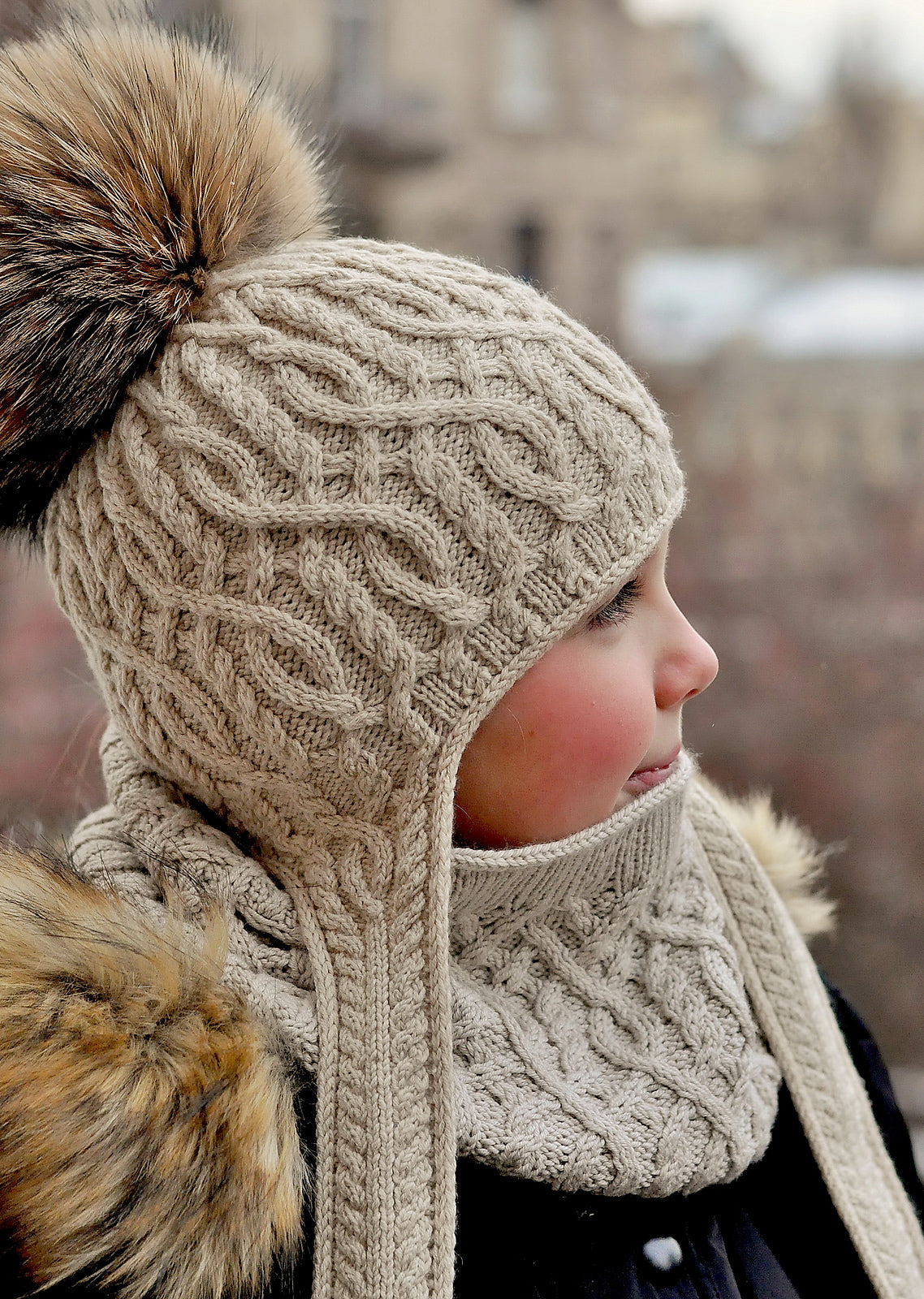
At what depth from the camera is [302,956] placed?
1.00 meters

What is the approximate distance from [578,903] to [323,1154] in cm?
32

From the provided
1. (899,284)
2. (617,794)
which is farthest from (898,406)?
(617,794)

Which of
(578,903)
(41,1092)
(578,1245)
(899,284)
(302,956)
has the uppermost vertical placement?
(41,1092)

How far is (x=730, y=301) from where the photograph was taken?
9.77 m

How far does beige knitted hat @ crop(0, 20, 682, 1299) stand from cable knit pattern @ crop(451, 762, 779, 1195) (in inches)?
2.6

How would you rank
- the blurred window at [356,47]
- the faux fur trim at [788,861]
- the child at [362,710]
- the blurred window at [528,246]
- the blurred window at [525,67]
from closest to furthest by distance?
the child at [362,710]
the faux fur trim at [788,861]
the blurred window at [356,47]
the blurred window at [525,67]
the blurred window at [528,246]

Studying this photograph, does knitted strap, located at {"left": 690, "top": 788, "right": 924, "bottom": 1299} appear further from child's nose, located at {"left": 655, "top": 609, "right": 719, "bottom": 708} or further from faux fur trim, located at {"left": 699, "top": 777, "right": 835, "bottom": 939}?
child's nose, located at {"left": 655, "top": 609, "right": 719, "bottom": 708}

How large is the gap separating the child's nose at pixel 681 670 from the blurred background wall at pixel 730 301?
26cm

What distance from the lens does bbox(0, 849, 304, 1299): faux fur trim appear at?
812 millimetres

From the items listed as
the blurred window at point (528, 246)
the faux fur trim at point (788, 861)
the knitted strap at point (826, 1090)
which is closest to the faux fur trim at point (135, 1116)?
the knitted strap at point (826, 1090)

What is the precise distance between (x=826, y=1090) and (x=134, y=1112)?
0.70 m

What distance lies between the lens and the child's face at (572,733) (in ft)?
3.29

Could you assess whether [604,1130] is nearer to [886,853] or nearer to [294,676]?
[294,676]

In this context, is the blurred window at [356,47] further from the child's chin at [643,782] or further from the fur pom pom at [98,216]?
the child's chin at [643,782]
